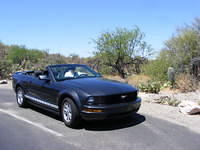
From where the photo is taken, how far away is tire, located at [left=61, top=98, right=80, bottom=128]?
5.92 metres

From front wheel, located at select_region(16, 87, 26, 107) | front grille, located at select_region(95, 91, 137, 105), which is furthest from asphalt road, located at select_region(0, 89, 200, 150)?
front wheel, located at select_region(16, 87, 26, 107)

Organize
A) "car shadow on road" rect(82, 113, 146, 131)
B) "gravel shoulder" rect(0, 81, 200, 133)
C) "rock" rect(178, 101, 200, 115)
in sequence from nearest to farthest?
"car shadow on road" rect(82, 113, 146, 131)
"gravel shoulder" rect(0, 81, 200, 133)
"rock" rect(178, 101, 200, 115)

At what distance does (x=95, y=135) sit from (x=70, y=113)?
934mm

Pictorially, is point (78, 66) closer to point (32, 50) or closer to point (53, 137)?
point (53, 137)

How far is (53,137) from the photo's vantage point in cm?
543

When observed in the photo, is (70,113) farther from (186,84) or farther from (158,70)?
(158,70)

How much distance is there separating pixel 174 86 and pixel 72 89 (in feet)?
28.5

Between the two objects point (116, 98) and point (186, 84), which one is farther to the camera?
point (186, 84)

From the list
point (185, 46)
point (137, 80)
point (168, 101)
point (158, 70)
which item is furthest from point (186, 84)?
point (185, 46)

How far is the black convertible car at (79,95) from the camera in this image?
225 inches

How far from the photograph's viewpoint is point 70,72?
295 inches

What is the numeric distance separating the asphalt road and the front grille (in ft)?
2.41

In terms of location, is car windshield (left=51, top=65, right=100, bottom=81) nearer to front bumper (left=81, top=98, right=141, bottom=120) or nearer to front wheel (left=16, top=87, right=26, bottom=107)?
front bumper (left=81, top=98, right=141, bottom=120)

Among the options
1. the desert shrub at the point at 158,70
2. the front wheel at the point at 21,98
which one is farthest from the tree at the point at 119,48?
the front wheel at the point at 21,98
